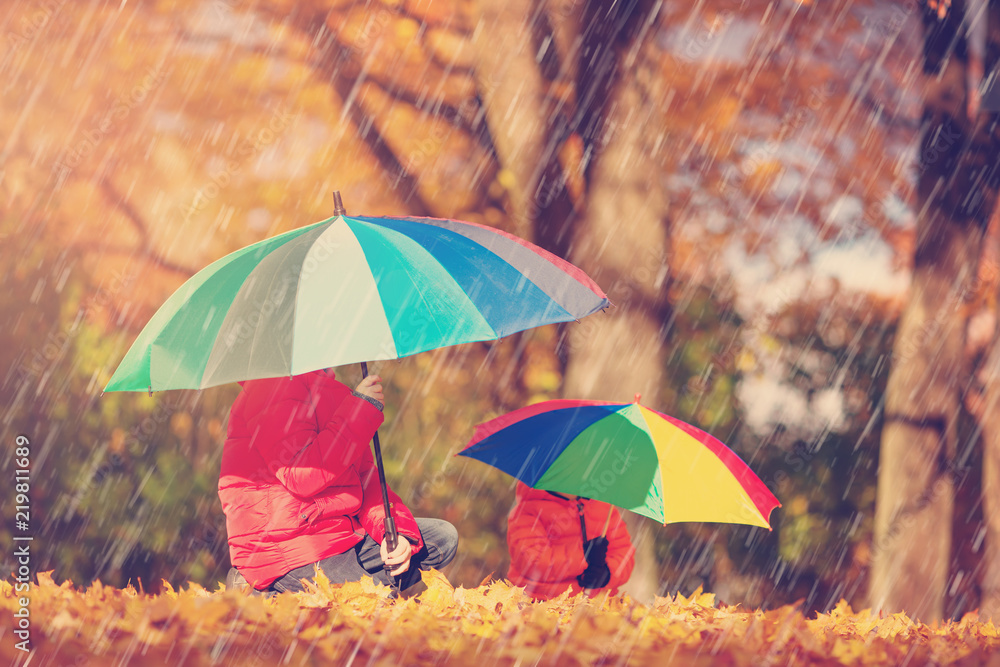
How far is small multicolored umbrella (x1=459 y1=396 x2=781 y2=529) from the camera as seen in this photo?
313 centimetres

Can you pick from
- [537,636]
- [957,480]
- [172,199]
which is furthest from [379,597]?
[172,199]

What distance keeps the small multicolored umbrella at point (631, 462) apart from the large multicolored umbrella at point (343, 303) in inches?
29.5

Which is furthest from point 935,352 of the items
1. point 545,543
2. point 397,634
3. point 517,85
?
point 397,634

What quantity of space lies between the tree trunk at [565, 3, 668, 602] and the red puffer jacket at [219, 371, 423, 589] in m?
2.86

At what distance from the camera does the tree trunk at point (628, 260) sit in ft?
18.0

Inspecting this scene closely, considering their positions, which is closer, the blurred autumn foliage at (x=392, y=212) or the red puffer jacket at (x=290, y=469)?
the red puffer jacket at (x=290, y=469)

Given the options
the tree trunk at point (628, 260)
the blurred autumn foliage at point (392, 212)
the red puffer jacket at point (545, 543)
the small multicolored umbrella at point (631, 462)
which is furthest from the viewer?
the blurred autumn foliage at point (392, 212)

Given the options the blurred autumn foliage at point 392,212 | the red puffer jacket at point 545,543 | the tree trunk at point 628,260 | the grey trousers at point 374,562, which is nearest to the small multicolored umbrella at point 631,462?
the red puffer jacket at point 545,543

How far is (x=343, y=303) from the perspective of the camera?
250 centimetres

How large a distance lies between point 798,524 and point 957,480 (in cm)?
258

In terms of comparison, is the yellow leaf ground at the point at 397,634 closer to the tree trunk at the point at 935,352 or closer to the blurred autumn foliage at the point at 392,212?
the tree trunk at the point at 935,352

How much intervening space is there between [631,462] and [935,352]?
411 centimetres

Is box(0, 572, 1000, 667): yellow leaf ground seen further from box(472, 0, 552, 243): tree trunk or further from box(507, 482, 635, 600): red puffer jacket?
box(472, 0, 552, 243): tree trunk

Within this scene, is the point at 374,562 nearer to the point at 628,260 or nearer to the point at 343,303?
the point at 343,303
